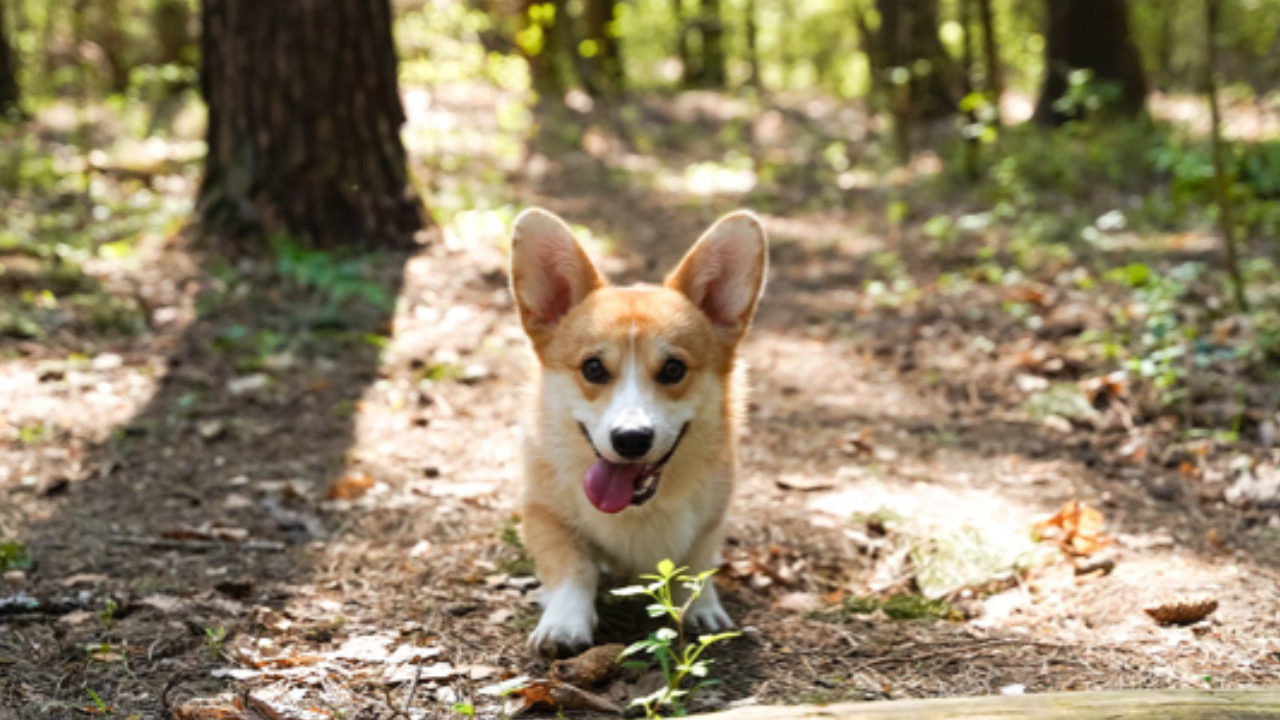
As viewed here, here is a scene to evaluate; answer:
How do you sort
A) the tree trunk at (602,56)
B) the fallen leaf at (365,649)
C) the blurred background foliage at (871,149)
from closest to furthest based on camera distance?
the fallen leaf at (365,649), the blurred background foliage at (871,149), the tree trunk at (602,56)

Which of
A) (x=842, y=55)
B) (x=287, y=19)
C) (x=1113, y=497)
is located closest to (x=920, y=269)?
(x=1113, y=497)

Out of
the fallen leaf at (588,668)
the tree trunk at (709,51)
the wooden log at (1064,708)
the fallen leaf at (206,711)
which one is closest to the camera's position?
the wooden log at (1064,708)

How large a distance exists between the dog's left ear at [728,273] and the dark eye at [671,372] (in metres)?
0.30

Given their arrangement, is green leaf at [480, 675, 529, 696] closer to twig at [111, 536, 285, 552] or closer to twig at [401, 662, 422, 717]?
twig at [401, 662, 422, 717]

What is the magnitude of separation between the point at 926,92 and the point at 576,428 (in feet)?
37.4

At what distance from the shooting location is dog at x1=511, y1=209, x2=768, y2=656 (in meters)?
3.02

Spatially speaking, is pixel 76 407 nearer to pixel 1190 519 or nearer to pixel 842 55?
pixel 1190 519

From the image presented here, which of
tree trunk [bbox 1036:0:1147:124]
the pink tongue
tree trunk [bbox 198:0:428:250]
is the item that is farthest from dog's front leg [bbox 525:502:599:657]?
tree trunk [bbox 1036:0:1147:124]

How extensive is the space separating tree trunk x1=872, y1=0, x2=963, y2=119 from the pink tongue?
8.32 metres

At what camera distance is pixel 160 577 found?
3338 millimetres

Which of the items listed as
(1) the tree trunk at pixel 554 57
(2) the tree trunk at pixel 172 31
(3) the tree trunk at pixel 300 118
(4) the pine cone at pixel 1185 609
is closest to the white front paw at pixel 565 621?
(4) the pine cone at pixel 1185 609

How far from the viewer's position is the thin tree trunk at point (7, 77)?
10.0 metres

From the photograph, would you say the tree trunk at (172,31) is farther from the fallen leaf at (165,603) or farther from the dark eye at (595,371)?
the dark eye at (595,371)

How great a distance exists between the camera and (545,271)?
11.0 ft
